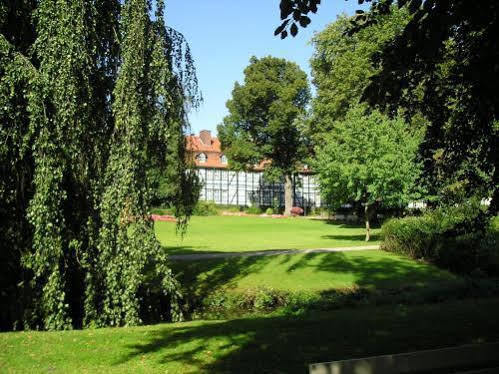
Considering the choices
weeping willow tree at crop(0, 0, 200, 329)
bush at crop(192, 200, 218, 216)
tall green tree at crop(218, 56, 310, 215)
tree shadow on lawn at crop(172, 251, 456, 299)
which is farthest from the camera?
bush at crop(192, 200, 218, 216)

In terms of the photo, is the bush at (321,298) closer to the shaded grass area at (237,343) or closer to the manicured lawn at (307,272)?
the manicured lawn at (307,272)

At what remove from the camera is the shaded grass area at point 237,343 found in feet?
19.1

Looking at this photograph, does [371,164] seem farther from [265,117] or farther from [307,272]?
[265,117]

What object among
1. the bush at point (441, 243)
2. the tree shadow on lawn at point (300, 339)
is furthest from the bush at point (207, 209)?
the tree shadow on lawn at point (300, 339)

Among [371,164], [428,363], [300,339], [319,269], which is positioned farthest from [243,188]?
[428,363]

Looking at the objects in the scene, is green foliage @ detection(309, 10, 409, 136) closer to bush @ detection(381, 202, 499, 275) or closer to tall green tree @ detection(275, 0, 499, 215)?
bush @ detection(381, 202, 499, 275)

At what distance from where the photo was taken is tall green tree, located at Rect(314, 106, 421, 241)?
2388cm

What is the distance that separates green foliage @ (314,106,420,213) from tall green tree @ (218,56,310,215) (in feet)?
85.9

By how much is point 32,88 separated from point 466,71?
21.3ft

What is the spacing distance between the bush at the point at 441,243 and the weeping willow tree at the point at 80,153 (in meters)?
8.55

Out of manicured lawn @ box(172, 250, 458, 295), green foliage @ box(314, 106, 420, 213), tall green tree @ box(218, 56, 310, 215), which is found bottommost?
manicured lawn @ box(172, 250, 458, 295)

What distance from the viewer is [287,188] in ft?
180

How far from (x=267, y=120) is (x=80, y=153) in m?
45.6

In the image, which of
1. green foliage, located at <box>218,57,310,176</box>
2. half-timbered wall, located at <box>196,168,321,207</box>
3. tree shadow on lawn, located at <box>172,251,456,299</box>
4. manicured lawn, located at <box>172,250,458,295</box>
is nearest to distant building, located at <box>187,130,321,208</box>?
half-timbered wall, located at <box>196,168,321,207</box>
